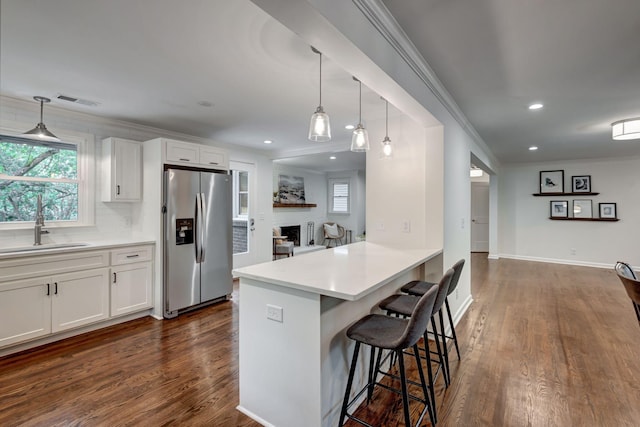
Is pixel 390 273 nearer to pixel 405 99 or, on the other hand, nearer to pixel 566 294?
pixel 405 99

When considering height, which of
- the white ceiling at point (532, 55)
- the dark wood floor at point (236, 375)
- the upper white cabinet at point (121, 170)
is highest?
the white ceiling at point (532, 55)

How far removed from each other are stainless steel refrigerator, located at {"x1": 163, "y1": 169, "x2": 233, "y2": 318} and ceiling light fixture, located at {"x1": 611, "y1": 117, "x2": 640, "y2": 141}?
16.0 feet

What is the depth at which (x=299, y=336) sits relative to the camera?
1.71 m

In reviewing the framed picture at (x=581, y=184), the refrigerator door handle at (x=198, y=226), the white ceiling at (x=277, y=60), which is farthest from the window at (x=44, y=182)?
the framed picture at (x=581, y=184)

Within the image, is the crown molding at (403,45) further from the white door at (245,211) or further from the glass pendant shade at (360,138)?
the white door at (245,211)

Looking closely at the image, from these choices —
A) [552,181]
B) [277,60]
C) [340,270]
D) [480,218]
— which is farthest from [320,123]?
[480,218]

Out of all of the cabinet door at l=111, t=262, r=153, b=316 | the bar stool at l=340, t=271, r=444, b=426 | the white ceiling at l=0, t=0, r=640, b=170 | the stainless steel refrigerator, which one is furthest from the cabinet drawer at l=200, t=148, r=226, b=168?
the bar stool at l=340, t=271, r=444, b=426

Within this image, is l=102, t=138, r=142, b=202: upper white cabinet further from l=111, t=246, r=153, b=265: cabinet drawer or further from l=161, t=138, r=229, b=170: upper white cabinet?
l=111, t=246, r=153, b=265: cabinet drawer

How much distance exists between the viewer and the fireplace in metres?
7.97

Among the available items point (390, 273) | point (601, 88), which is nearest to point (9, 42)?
point (390, 273)

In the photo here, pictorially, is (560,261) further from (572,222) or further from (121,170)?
(121,170)

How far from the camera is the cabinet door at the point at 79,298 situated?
116 inches

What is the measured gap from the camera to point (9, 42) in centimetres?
198

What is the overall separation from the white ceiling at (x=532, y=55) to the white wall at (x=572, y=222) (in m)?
3.58
